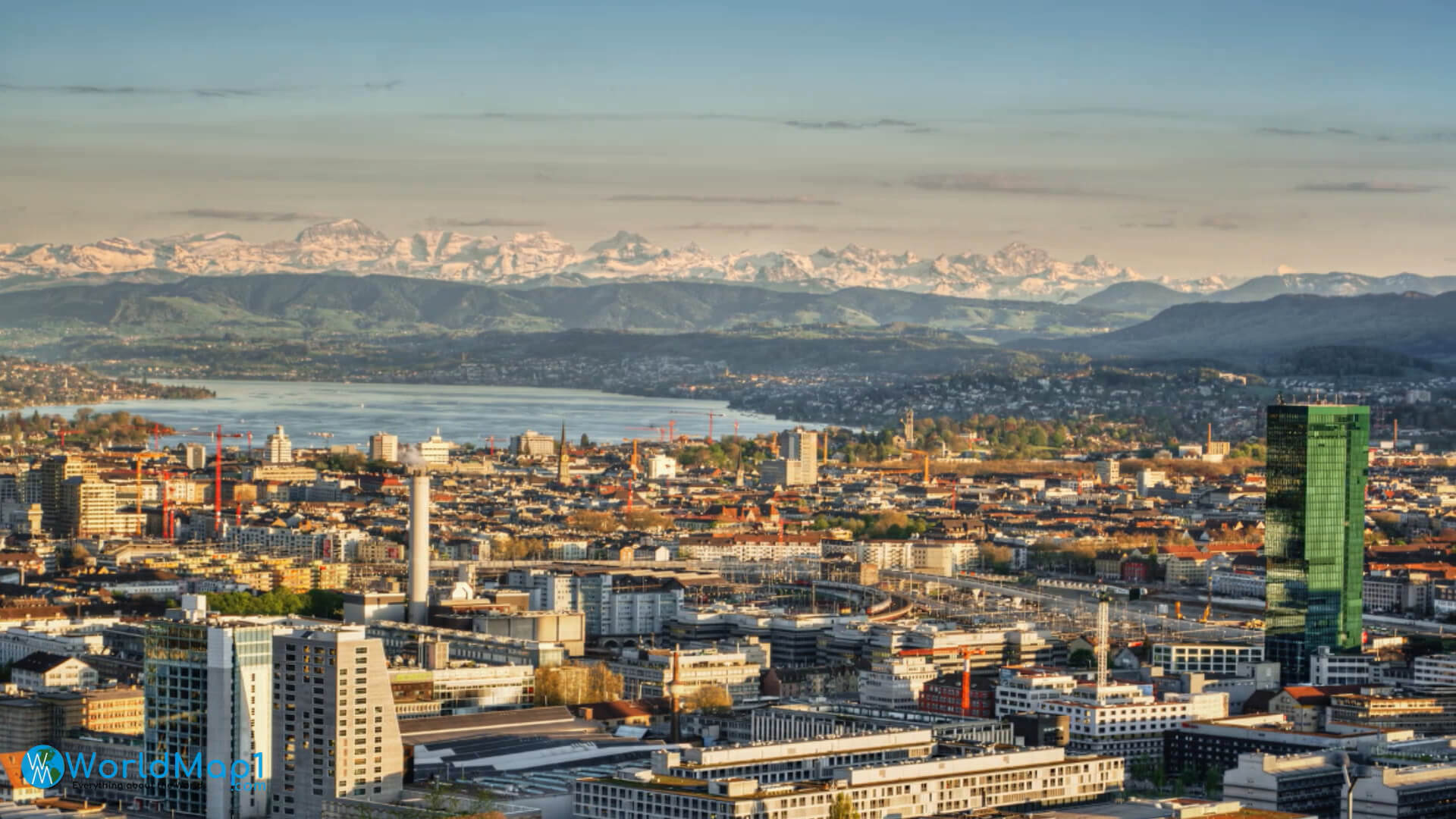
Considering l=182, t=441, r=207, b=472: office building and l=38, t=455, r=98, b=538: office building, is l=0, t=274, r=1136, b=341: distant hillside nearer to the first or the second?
l=182, t=441, r=207, b=472: office building

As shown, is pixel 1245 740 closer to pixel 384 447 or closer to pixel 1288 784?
pixel 1288 784

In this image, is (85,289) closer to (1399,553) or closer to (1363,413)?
(1399,553)

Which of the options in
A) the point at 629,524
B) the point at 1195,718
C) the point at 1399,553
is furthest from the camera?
the point at 629,524

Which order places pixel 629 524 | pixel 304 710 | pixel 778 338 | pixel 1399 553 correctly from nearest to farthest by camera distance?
pixel 304 710 → pixel 1399 553 → pixel 629 524 → pixel 778 338

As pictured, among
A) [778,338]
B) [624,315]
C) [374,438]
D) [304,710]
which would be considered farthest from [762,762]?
[624,315]

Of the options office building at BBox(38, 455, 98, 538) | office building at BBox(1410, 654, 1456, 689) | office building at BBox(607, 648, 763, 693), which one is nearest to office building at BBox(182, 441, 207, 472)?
office building at BBox(38, 455, 98, 538)

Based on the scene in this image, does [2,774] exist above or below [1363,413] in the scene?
below

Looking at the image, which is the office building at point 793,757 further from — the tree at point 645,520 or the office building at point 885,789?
the tree at point 645,520
